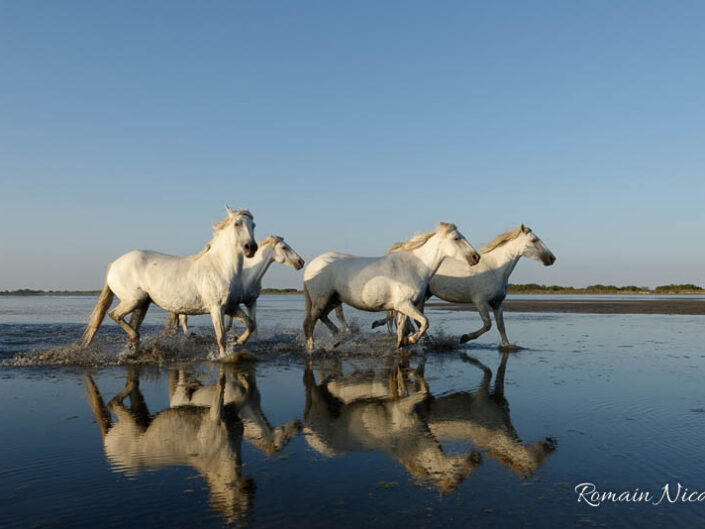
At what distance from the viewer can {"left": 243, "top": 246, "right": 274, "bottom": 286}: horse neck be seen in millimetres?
10453

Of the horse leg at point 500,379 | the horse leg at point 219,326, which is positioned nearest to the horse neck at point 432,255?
the horse leg at point 500,379

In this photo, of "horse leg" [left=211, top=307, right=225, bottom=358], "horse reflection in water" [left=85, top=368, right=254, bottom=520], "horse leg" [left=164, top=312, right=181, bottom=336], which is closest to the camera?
"horse reflection in water" [left=85, top=368, right=254, bottom=520]

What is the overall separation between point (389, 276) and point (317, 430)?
224 inches

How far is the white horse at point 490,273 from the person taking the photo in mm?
11367

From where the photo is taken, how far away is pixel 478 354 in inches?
397

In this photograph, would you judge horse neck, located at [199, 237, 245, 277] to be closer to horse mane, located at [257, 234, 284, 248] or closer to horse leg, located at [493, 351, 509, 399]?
horse mane, located at [257, 234, 284, 248]

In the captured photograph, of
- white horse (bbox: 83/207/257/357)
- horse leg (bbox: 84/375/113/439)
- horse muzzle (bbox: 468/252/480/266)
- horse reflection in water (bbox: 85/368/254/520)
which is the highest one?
horse muzzle (bbox: 468/252/480/266)

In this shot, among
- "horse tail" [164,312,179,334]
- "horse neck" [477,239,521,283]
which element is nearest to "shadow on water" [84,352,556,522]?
"horse neck" [477,239,521,283]

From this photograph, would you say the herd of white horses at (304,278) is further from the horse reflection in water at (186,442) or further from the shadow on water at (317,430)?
the horse reflection in water at (186,442)

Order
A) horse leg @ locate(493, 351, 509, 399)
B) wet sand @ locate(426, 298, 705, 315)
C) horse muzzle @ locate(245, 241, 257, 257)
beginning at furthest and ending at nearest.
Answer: wet sand @ locate(426, 298, 705, 315) < horse muzzle @ locate(245, 241, 257, 257) < horse leg @ locate(493, 351, 509, 399)

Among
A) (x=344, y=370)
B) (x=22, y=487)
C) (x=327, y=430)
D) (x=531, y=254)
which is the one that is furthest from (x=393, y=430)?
(x=531, y=254)

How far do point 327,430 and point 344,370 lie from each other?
12.2 ft

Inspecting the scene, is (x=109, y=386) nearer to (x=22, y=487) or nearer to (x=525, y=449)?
(x=22, y=487)

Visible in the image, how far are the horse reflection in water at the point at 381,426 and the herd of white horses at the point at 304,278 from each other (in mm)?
2792
